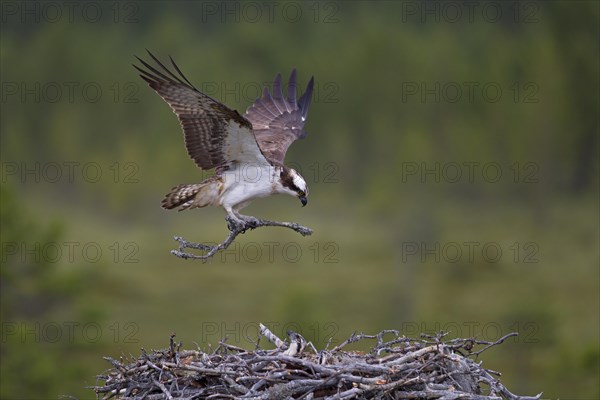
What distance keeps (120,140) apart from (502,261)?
25.4m

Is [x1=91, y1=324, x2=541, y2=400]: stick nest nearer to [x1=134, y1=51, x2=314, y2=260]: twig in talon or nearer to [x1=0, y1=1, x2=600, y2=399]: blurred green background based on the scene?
[x1=134, y1=51, x2=314, y2=260]: twig in talon

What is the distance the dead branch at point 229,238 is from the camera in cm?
968

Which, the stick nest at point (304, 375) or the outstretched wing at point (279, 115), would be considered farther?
the outstretched wing at point (279, 115)

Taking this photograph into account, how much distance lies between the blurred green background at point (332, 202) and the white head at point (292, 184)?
41.4ft

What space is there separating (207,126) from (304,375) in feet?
10.7

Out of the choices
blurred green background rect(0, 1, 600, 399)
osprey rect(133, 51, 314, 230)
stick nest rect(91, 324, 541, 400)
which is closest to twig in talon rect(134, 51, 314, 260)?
osprey rect(133, 51, 314, 230)

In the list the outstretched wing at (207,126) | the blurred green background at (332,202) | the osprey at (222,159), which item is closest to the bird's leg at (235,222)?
the osprey at (222,159)

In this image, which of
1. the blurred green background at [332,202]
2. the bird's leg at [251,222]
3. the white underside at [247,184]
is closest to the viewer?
the bird's leg at [251,222]

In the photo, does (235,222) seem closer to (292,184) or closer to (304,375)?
(292,184)

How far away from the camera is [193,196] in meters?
11.2

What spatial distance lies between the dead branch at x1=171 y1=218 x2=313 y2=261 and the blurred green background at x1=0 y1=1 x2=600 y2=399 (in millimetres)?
13105

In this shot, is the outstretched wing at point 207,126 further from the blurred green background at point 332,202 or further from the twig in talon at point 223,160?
the blurred green background at point 332,202

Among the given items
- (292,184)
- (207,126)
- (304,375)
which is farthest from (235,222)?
(304,375)

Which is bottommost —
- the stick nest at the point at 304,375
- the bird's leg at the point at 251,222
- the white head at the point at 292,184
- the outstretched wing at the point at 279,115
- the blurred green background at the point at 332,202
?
the stick nest at the point at 304,375
